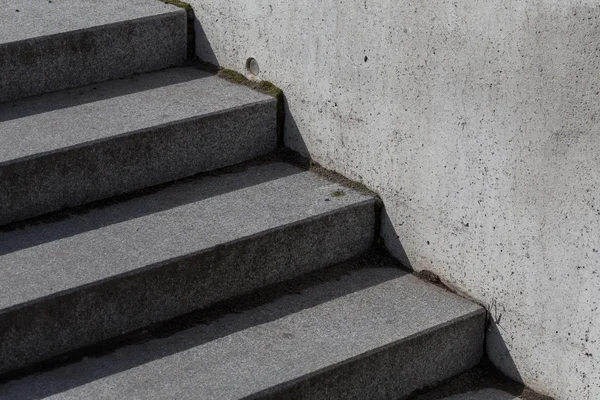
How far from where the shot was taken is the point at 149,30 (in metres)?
4.34

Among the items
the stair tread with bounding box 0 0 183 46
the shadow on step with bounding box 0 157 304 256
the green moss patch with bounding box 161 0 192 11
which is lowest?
the shadow on step with bounding box 0 157 304 256

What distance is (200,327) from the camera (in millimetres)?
3502

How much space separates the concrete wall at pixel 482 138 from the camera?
3.17 meters

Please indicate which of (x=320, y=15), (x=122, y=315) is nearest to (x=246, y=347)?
(x=122, y=315)

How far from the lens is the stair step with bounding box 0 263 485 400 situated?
3.16m

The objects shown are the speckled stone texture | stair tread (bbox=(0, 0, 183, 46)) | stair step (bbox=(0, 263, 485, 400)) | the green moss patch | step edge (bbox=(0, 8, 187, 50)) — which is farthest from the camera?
the green moss patch

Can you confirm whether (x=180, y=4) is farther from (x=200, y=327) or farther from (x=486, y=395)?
(x=486, y=395)

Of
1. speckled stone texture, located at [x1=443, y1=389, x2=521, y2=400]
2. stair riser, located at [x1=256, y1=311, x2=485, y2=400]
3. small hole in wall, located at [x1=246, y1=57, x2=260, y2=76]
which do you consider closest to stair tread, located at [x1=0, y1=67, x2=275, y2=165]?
small hole in wall, located at [x1=246, y1=57, x2=260, y2=76]

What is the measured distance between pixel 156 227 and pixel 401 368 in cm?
101

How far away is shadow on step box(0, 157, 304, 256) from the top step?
639mm

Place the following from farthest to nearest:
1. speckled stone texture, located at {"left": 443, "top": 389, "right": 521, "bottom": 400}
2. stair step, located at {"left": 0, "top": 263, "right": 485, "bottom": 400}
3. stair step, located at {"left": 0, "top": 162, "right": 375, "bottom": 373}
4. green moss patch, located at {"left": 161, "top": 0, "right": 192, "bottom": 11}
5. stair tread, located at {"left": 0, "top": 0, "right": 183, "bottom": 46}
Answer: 1. green moss patch, located at {"left": 161, "top": 0, "right": 192, "bottom": 11}
2. stair tread, located at {"left": 0, "top": 0, "right": 183, "bottom": 46}
3. speckled stone texture, located at {"left": 443, "top": 389, "right": 521, "bottom": 400}
4. stair step, located at {"left": 0, "top": 162, "right": 375, "bottom": 373}
5. stair step, located at {"left": 0, "top": 263, "right": 485, "bottom": 400}

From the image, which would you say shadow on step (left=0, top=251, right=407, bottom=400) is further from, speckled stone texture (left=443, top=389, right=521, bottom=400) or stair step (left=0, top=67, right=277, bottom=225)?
stair step (left=0, top=67, right=277, bottom=225)

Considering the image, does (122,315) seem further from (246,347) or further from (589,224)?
(589,224)

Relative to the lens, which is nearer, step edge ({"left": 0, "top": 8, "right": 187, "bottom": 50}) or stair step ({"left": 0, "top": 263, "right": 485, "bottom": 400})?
stair step ({"left": 0, "top": 263, "right": 485, "bottom": 400})
